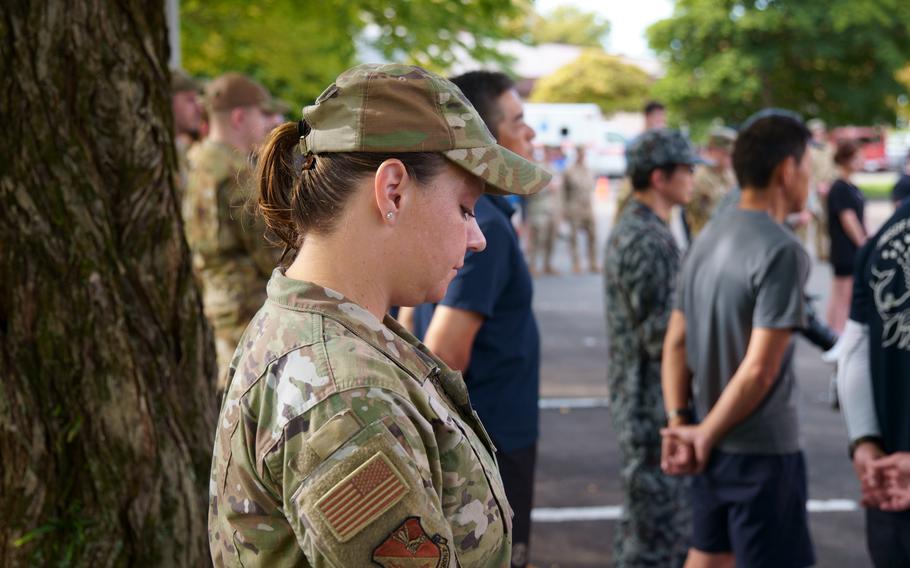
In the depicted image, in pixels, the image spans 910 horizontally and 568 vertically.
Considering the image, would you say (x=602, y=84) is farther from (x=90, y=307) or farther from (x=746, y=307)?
(x=90, y=307)

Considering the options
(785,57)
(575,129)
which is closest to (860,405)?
(785,57)

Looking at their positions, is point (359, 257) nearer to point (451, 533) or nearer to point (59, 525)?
point (451, 533)

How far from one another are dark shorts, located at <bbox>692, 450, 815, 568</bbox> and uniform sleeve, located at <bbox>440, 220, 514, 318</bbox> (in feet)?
3.32

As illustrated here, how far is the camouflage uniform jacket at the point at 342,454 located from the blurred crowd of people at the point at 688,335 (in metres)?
0.22

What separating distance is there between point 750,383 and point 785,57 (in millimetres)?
34012

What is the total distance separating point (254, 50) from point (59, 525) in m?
10.2

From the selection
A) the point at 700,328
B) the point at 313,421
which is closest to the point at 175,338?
the point at 313,421

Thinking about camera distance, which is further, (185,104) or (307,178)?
(185,104)

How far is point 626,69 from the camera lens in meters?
54.6

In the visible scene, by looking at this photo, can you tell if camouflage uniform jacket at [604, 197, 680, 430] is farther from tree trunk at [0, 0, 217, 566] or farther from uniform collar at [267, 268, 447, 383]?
uniform collar at [267, 268, 447, 383]

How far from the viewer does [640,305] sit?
4477 millimetres

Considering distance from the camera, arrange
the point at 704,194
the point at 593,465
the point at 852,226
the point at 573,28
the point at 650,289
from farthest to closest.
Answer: the point at 573,28 < the point at 704,194 < the point at 852,226 < the point at 593,465 < the point at 650,289

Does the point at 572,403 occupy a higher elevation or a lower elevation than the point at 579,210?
lower

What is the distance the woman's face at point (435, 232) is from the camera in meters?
1.60
